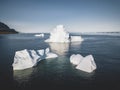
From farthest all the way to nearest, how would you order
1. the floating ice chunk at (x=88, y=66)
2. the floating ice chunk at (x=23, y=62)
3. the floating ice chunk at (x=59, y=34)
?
the floating ice chunk at (x=59, y=34), the floating ice chunk at (x=23, y=62), the floating ice chunk at (x=88, y=66)

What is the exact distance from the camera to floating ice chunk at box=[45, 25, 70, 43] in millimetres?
42438

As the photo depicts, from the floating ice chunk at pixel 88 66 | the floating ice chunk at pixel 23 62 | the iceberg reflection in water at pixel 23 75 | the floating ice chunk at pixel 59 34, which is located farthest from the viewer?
the floating ice chunk at pixel 59 34

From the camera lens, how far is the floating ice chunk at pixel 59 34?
42438 mm

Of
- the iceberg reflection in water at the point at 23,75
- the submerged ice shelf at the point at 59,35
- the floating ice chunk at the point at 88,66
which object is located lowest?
the iceberg reflection in water at the point at 23,75

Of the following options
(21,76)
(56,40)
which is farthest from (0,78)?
(56,40)

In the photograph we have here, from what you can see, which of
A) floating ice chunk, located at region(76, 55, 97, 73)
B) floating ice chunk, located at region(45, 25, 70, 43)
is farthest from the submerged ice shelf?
floating ice chunk, located at region(76, 55, 97, 73)

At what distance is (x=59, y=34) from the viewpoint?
43219 millimetres

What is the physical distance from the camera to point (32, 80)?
11.1 meters

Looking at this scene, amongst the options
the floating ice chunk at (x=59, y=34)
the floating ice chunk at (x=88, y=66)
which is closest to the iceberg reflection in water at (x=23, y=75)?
the floating ice chunk at (x=88, y=66)

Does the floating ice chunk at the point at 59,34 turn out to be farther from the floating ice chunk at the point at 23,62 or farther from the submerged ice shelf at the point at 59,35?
the floating ice chunk at the point at 23,62

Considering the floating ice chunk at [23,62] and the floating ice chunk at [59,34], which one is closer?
the floating ice chunk at [23,62]

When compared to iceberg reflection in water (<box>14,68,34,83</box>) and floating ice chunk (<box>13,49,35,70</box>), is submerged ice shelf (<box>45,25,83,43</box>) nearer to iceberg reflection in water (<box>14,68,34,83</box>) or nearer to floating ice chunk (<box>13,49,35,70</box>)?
floating ice chunk (<box>13,49,35,70</box>)

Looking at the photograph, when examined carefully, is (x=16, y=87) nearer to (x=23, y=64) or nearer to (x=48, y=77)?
(x=48, y=77)

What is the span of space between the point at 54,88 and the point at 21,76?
12.0 feet
